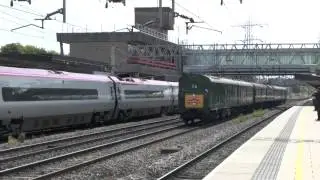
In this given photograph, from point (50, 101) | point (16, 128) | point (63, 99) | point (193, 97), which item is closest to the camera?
point (16, 128)

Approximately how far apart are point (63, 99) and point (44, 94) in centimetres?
201

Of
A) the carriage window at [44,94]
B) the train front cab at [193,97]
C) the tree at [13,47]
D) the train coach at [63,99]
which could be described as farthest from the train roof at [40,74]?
the tree at [13,47]

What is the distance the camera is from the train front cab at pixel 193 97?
116 feet

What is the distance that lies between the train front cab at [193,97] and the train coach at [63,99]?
3954mm

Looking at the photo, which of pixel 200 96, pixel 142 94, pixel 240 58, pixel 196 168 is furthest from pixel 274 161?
pixel 240 58

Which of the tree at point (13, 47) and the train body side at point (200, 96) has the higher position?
the tree at point (13, 47)

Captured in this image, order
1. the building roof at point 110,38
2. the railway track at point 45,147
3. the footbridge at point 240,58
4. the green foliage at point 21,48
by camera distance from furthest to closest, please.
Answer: the green foliage at point 21,48, the building roof at point 110,38, the footbridge at point 240,58, the railway track at point 45,147

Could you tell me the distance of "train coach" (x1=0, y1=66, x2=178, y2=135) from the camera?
24.4 meters

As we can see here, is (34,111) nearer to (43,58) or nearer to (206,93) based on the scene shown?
(206,93)

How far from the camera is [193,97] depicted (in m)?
35.9

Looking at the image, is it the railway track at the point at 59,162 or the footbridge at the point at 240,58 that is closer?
the railway track at the point at 59,162

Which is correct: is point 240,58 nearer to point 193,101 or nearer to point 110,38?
point 110,38

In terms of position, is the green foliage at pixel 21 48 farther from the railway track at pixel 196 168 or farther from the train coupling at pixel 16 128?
the railway track at pixel 196 168

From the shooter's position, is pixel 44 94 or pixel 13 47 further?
pixel 13 47
